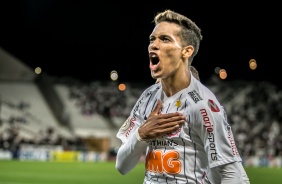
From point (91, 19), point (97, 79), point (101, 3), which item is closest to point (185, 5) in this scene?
point (101, 3)

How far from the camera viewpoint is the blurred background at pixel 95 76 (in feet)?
116

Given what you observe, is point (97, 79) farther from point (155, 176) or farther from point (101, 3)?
point (155, 176)

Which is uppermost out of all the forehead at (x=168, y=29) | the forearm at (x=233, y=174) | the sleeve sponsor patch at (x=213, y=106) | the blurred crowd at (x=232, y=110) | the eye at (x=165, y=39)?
the blurred crowd at (x=232, y=110)

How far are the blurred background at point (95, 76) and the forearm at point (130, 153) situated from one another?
2957 cm

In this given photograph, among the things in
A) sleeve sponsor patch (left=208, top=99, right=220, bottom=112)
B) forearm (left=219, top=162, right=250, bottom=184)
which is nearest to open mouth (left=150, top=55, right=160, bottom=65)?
sleeve sponsor patch (left=208, top=99, right=220, bottom=112)

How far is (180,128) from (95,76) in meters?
47.7

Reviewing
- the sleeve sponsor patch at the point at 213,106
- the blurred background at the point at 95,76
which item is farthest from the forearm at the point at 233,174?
the blurred background at the point at 95,76

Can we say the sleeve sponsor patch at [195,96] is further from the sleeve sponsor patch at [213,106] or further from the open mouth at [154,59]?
the open mouth at [154,59]

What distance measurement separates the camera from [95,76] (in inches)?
1997

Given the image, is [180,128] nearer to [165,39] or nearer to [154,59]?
[154,59]

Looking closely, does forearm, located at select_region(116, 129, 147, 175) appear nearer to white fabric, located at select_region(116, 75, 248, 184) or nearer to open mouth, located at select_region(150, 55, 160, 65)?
white fabric, located at select_region(116, 75, 248, 184)

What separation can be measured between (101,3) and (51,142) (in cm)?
1455

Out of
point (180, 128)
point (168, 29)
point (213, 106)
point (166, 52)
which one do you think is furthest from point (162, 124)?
point (168, 29)

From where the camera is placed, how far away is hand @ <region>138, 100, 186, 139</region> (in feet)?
Answer: 10.7
